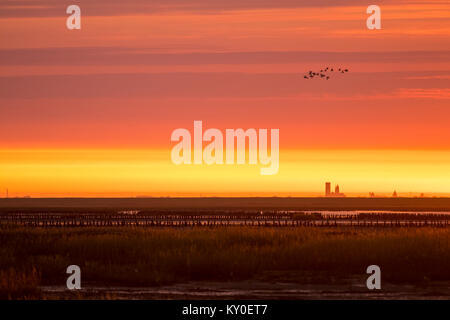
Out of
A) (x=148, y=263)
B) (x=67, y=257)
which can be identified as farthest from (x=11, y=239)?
(x=148, y=263)

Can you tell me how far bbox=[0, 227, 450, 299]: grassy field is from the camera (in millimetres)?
46906

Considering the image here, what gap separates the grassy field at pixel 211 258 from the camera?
1847 inches

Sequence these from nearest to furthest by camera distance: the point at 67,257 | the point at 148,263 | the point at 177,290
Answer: the point at 177,290
the point at 148,263
the point at 67,257

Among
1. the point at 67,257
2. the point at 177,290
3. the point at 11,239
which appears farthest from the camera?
the point at 11,239

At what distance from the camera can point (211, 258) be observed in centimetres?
5047
